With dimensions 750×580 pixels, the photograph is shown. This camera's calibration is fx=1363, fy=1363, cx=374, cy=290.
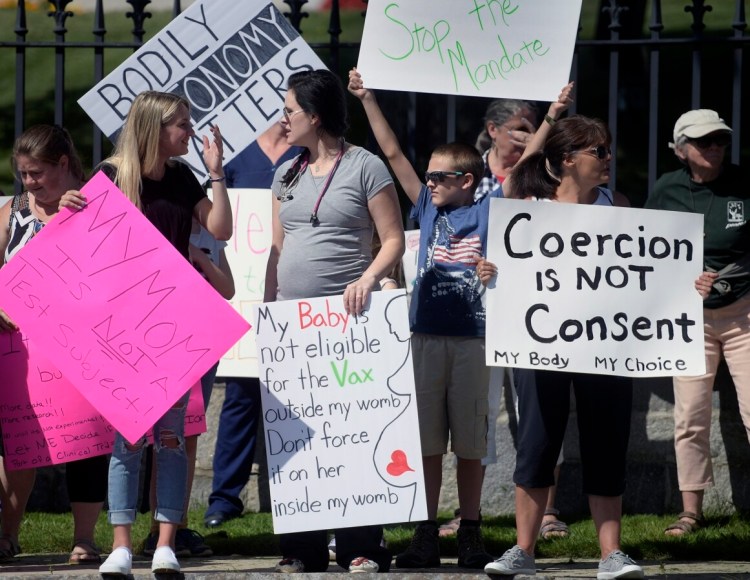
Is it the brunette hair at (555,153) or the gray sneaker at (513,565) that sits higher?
the brunette hair at (555,153)

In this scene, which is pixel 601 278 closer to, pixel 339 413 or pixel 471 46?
pixel 339 413

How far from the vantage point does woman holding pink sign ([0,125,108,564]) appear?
5762 millimetres

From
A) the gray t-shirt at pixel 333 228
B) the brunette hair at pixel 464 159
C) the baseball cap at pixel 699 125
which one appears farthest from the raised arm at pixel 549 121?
the baseball cap at pixel 699 125

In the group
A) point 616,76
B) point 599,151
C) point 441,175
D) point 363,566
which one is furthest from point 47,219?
point 616,76

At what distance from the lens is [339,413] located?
5.43 meters

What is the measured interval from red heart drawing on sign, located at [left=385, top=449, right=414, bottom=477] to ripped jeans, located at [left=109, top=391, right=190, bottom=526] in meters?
0.81

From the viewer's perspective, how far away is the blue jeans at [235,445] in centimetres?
686

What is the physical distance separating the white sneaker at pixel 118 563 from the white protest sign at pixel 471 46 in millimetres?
2327

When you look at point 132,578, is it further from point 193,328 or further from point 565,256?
point 565,256

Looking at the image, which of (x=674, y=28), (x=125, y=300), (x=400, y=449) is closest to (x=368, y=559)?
(x=400, y=449)

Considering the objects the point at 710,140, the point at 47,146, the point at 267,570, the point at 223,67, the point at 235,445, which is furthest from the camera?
the point at 235,445

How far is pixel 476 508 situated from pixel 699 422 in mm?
1394

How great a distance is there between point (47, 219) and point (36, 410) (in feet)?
2.70

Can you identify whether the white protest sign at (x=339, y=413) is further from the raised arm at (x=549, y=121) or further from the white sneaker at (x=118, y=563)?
the raised arm at (x=549, y=121)
